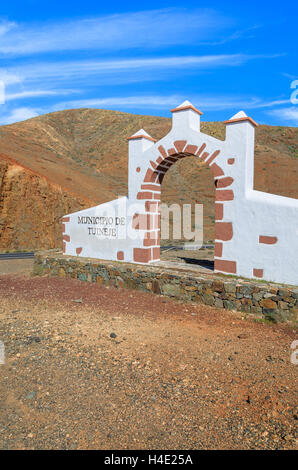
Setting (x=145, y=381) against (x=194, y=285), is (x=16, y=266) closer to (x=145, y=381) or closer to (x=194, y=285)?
(x=194, y=285)

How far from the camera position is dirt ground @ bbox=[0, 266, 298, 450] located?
128 inches

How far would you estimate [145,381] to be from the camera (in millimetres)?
4242

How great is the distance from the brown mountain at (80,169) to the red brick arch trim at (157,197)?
12781mm

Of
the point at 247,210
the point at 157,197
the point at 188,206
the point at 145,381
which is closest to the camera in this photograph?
the point at 145,381

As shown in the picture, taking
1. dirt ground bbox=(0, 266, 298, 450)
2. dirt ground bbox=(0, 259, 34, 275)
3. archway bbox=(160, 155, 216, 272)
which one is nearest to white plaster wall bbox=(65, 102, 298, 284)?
dirt ground bbox=(0, 266, 298, 450)

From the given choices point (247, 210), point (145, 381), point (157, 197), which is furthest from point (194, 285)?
point (145, 381)

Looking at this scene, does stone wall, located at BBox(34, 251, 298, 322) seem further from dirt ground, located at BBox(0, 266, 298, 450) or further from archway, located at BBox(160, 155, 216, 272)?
archway, located at BBox(160, 155, 216, 272)

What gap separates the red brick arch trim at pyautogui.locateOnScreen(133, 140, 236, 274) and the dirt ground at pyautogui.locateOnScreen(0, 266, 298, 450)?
2.06 metres

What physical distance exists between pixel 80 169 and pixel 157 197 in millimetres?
30757

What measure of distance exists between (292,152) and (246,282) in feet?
162

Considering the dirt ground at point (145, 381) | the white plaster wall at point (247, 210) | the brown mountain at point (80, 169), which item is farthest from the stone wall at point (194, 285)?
the brown mountain at point (80, 169)

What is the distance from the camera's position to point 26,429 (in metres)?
3.33
